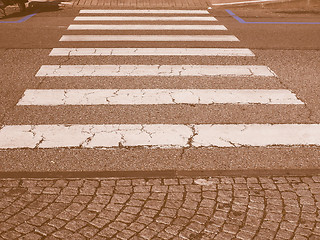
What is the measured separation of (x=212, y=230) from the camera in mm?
3801

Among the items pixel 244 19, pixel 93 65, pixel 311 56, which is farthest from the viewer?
pixel 244 19

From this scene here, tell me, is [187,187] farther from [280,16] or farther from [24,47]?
[280,16]

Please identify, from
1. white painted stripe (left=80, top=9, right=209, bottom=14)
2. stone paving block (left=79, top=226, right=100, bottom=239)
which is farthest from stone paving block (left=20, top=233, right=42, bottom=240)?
white painted stripe (left=80, top=9, right=209, bottom=14)

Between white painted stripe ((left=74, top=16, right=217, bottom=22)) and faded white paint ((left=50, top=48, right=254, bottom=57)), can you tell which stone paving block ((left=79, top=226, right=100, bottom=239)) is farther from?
white painted stripe ((left=74, top=16, right=217, bottom=22))

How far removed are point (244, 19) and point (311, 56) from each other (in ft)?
12.1

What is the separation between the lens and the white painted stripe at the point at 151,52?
8539mm

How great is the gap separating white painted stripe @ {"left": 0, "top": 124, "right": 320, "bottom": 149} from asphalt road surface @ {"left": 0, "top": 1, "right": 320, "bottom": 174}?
13 mm

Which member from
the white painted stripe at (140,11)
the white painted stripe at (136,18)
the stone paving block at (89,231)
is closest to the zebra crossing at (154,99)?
the stone paving block at (89,231)

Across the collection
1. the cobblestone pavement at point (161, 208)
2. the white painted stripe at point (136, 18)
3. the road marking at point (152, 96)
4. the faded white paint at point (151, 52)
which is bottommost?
the cobblestone pavement at point (161, 208)

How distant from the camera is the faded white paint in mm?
8539

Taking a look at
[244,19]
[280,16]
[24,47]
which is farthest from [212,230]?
[280,16]

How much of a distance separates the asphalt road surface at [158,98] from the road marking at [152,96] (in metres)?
0.02

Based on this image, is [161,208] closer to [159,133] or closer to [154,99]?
[159,133]

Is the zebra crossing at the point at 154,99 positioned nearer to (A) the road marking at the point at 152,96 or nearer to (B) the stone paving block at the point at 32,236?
(A) the road marking at the point at 152,96
